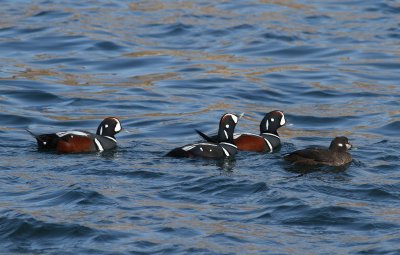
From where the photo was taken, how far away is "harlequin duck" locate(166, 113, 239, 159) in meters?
14.4

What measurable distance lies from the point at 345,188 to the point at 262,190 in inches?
40.9

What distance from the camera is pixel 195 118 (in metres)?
17.6

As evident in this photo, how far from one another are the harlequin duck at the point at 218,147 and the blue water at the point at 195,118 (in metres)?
0.16

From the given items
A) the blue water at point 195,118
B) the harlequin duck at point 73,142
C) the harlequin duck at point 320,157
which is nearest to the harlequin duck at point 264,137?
the blue water at point 195,118

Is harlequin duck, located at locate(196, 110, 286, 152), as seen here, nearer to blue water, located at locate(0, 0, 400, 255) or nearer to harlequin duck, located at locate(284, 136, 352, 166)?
blue water, located at locate(0, 0, 400, 255)

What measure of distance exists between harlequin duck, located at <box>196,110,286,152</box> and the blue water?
169mm

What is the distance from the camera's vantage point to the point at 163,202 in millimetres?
12219

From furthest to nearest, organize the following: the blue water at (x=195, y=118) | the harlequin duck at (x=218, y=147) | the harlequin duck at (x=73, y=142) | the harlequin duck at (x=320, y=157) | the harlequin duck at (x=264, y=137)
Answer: the harlequin duck at (x=264, y=137)
the harlequin duck at (x=73, y=142)
the harlequin duck at (x=218, y=147)
the harlequin duck at (x=320, y=157)
the blue water at (x=195, y=118)

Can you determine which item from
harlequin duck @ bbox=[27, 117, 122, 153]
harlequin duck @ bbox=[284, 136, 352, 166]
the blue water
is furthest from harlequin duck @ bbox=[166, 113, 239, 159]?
harlequin duck @ bbox=[27, 117, 122, 153]

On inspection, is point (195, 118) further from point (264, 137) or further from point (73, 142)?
point (73, 142)

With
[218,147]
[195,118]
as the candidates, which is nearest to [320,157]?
[218,147]

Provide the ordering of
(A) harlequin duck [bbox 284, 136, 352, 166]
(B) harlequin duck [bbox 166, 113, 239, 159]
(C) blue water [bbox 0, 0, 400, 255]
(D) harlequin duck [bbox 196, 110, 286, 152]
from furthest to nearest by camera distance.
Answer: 1. (D) harlequin duck [bbox 196, 110, 286, 152]
2. (B) harlequin duck [bbox 166, 113, 239, 159]
3. (A) harlequin duck [bbox 284, 136, 352, 166]
4. (C) blue water [bbox 0, 0, 400, 255]

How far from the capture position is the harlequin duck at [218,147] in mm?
14383

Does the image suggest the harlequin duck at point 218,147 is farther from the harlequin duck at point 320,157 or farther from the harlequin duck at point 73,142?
the harlequin duck at point 73,142
